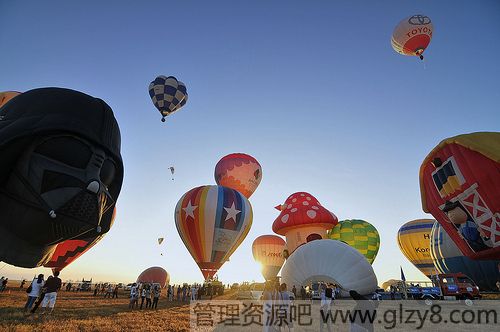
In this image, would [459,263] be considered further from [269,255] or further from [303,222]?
[269,255]

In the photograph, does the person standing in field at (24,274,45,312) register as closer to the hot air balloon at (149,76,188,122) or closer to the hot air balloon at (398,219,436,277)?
the hot air balloon at (149,76,188,122)

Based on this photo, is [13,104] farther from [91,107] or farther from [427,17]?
[427,17]

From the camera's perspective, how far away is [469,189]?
10727 millimetres

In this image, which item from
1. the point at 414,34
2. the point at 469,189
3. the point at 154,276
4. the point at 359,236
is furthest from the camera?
the point at 154,276

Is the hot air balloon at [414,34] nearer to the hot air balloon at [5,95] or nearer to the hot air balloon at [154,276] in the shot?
the hot air balloon at [5,95]

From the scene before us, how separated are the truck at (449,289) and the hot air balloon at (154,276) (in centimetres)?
2829

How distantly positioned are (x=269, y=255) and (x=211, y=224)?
558 inches

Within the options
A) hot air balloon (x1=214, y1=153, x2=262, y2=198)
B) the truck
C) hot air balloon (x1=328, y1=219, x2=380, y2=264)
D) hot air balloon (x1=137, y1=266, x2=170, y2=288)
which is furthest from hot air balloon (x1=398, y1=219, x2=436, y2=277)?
hot air balloon (x1=137, y1=266, x2=170, y2=288)

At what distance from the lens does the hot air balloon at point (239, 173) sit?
2702 cm

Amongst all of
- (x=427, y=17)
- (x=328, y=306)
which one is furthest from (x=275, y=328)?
(x=427, y=17)

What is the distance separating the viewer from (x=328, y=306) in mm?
8398

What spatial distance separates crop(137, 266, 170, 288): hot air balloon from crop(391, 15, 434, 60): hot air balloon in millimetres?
34808

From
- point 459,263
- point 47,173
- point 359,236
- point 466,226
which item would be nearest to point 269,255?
point 359,236

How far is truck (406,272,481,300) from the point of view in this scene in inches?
648
